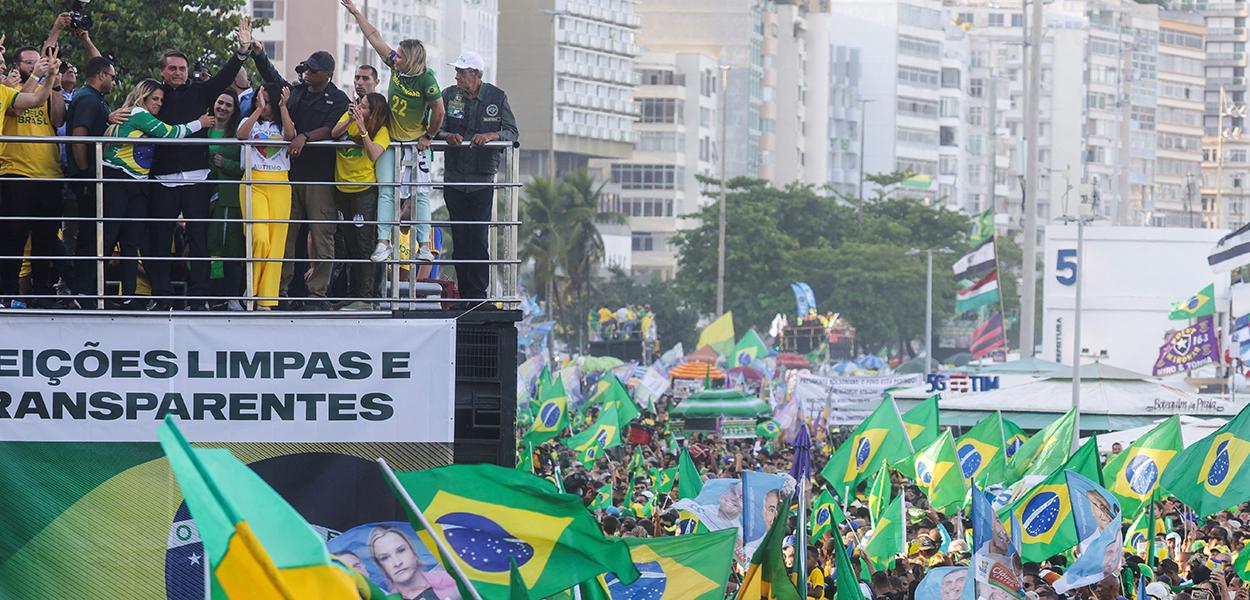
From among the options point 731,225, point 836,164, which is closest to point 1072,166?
point 836,164

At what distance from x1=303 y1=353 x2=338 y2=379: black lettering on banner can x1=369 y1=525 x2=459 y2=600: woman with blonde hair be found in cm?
80

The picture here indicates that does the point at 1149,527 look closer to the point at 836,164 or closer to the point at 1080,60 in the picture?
the point at 836,164

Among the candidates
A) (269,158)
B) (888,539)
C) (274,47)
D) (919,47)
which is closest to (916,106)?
(919,47)

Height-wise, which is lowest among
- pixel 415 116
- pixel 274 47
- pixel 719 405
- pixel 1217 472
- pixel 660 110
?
pixel 719 405

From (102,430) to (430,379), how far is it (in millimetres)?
1615

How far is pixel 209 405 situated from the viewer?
11352 mm

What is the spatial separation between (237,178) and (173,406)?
159 centimetres

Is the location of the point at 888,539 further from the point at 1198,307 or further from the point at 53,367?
the point at 1198,307

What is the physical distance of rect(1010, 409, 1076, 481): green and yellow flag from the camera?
23.6 m

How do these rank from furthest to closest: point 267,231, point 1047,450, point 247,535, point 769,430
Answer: point 769,430
point 1047,450
point 267,231
point 247,535

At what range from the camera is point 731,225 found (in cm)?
9119

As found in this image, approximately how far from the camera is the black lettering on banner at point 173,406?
1132cm

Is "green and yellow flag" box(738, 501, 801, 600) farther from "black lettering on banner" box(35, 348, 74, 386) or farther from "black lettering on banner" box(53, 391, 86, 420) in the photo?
"black lettering on banner" box(35, 348, 74, 386)

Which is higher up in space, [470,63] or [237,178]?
[470,63]
